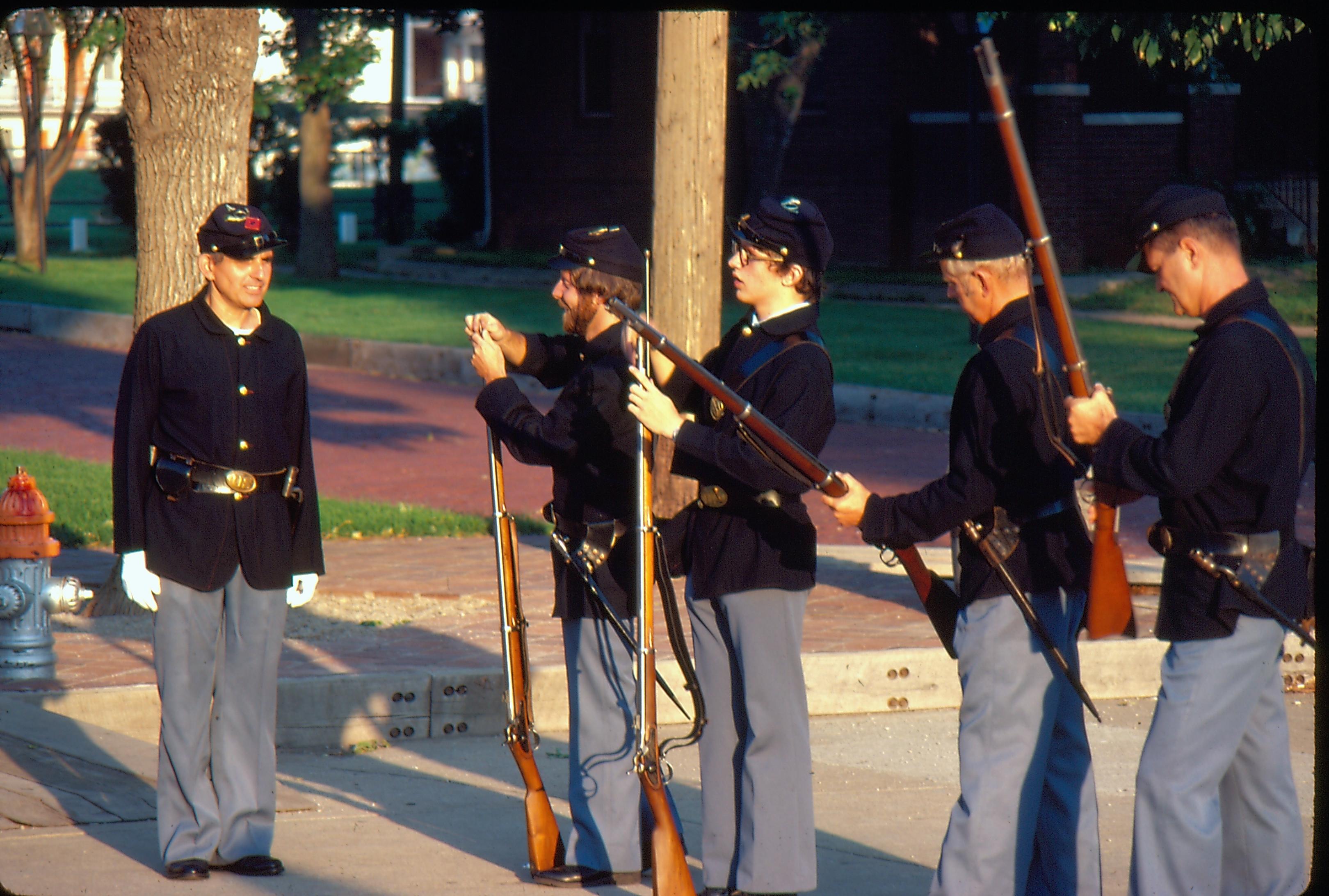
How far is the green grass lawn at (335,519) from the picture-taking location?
34.9ft

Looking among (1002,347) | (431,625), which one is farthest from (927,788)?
(431,625)

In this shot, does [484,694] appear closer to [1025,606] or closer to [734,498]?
[734,498]

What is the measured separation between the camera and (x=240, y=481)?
16.9ft

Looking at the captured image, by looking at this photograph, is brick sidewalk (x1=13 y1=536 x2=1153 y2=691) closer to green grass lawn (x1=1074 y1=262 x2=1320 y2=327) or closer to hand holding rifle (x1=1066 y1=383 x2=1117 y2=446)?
hand holding rifle (x1=1066 y1=383 x2=1117 y2=446)

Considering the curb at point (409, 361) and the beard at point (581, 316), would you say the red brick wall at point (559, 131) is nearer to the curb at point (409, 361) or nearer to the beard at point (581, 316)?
the curb at point (409, 361)

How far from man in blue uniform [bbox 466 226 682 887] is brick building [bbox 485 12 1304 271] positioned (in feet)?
47.7

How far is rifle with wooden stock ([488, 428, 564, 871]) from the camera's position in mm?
5109

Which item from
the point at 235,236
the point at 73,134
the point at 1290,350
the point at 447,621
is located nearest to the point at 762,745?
the point at 1290,350

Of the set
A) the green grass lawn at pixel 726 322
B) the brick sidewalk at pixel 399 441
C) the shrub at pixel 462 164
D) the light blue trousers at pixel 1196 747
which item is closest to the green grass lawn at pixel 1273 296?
the green grass lawn at pixel 726 322

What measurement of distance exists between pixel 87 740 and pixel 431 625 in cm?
231

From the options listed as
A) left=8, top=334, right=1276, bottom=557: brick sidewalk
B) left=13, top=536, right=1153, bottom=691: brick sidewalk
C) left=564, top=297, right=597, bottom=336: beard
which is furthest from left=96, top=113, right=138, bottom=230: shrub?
left=564, top=297, right=597, bottom=336: beard

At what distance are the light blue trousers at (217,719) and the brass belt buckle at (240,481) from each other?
0.24m

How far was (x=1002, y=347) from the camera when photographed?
439 cm

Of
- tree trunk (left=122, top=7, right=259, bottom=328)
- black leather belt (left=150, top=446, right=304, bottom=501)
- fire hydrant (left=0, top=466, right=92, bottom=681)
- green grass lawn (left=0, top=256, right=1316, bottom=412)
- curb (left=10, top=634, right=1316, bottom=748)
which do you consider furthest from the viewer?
green grass lawn (left=0, top=256, right=1316, bottom=412)
